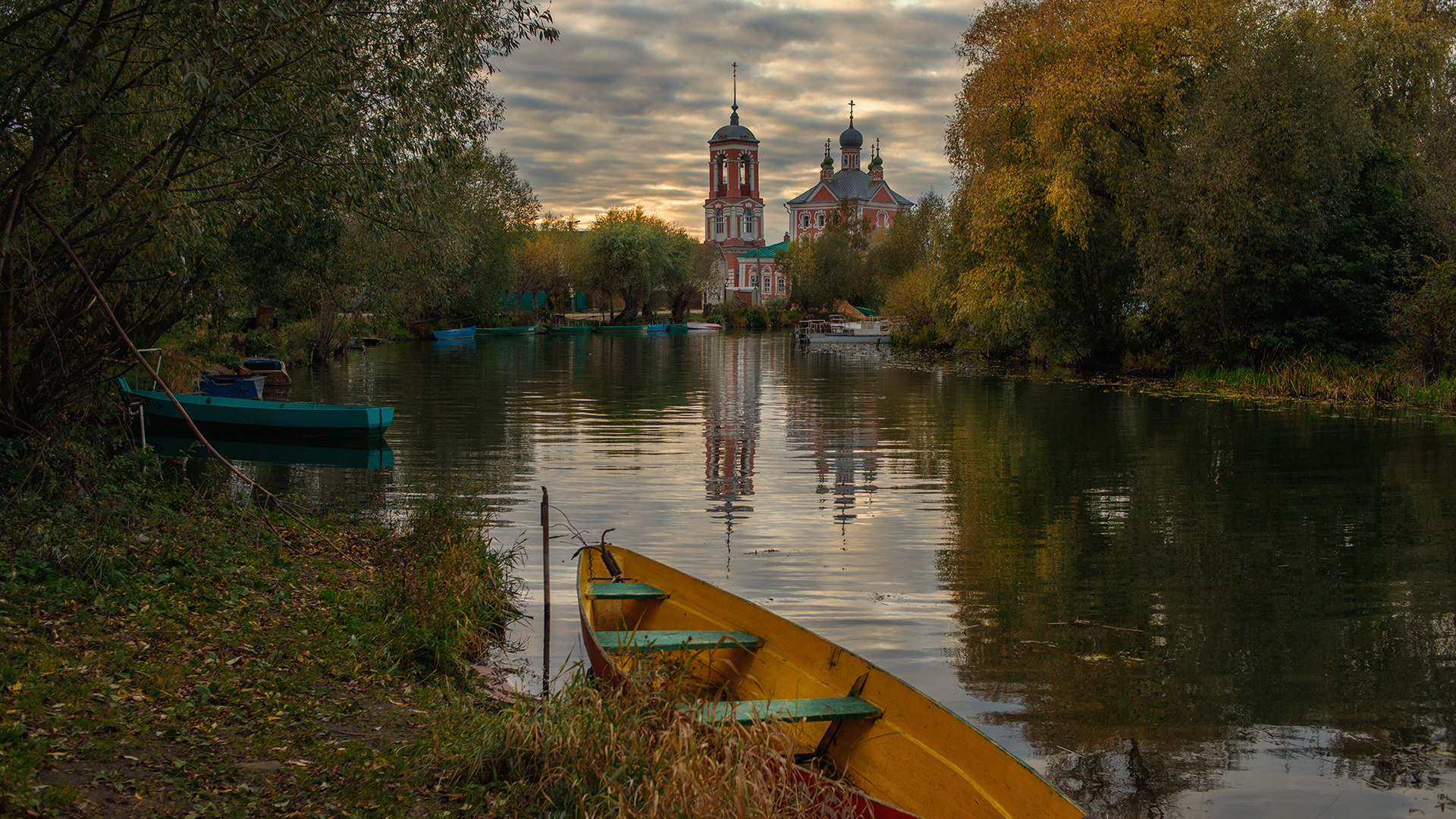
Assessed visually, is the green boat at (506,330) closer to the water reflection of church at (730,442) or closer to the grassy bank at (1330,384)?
the water reflection of church at (730,442)

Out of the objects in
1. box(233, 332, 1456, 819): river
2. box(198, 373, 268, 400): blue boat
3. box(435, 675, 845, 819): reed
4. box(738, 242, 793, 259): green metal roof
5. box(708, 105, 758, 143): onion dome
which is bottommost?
box(233, 332, 1456, 819): river

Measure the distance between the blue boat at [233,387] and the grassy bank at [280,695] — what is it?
14286 mm

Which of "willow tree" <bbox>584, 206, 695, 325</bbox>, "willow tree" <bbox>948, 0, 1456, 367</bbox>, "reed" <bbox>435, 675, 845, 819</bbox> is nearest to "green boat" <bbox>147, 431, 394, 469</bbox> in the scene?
"reed" <bbox>435, 675, 845, 819</bbox>

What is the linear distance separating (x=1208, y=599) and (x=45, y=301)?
11423 millimetres

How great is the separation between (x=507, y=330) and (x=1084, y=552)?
71.3 m

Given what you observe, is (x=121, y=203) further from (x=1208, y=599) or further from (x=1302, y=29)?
(x=1302, y=29)

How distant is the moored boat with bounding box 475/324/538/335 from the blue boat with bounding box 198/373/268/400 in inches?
1993

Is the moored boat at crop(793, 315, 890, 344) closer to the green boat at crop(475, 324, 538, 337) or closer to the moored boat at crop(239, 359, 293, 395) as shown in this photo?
the green boat at crop(475, 324, 538, 337)

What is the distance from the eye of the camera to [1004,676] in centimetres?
783

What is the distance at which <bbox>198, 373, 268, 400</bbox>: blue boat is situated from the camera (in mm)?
23439

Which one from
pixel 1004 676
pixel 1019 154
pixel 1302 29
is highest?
pixel 1302 29

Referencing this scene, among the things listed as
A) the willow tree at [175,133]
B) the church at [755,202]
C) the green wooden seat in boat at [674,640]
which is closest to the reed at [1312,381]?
the willow tree at [175,133]

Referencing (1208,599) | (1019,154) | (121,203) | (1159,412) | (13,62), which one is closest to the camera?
(13,62)

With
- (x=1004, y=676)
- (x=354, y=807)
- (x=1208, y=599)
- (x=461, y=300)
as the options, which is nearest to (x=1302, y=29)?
(x=1208, y=599)
